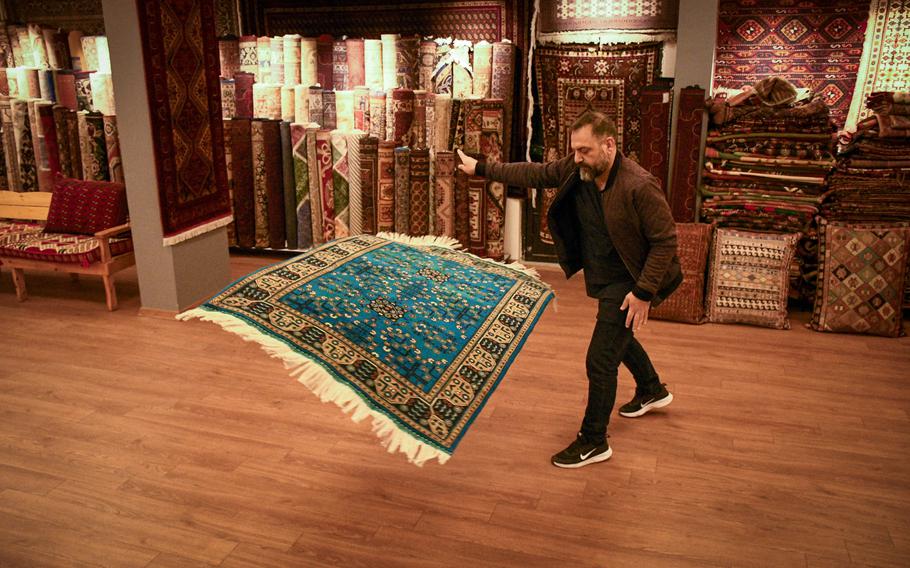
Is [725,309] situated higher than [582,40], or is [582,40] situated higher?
[582,40]

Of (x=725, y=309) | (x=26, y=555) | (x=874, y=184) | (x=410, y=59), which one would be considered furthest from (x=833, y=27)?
(x=26, y=555)

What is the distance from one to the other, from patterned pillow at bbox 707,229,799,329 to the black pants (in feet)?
6.55

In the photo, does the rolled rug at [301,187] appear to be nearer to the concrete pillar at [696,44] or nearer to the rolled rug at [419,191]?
the rolled rug at [419,191]

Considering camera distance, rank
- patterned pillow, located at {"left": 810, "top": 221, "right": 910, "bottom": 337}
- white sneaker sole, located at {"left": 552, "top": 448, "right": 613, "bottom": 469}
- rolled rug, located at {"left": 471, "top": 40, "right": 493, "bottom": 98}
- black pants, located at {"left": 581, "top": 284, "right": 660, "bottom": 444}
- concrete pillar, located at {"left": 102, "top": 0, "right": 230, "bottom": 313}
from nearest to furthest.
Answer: black pants, located at {"left": 581, "top": 284, "right": 660, "bottom": 444}, white sneaker sole, located at {"left": 552, "top": 448, "right": 613, "bottom": 469}, concrete pillar, located at {"left": 102, "top": 0, "right": 230, "bottom": 313}, patterned pillow, located at {"left": 810, "top": 221, "right": 910, "bottom": 337}, rolled rug, located at {"left": 471, "top": 40, "right": 493, "bottom": 98}

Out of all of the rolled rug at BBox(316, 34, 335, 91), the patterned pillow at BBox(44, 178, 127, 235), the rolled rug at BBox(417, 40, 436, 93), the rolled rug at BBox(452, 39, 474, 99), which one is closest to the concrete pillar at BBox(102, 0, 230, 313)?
the patterned pillow at BBox(44, 178, 127, 235)

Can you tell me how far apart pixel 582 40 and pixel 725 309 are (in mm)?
2322

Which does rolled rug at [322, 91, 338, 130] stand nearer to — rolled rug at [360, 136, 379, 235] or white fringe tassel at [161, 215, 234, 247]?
rolled rug at [360, 136, 379, 235]

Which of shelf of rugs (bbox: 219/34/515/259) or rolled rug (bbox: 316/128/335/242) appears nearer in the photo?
shelf of rugs (bbox: 219/34/515/259)

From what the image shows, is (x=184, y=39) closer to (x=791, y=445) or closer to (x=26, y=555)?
(x=26, y=555)

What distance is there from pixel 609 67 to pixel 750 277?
1843mm

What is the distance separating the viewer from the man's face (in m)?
2.85

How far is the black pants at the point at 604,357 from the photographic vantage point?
3084 millimetres

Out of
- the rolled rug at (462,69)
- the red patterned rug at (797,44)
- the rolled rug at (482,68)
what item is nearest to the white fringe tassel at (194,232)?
the rolled rug at (462,69)

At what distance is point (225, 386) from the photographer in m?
4.05
